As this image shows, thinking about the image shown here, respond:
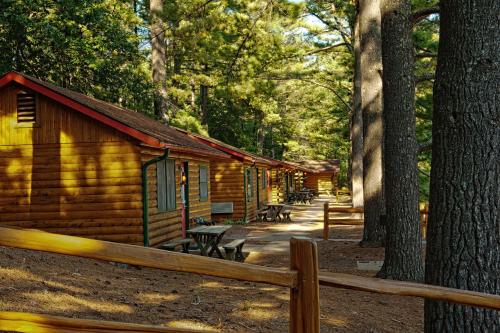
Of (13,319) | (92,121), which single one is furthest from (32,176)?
(13,319)

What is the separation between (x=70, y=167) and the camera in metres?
12.7

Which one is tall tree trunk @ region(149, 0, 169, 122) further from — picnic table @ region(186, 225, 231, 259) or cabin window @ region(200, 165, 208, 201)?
picnic table @ region(186, 225, 231, 259)

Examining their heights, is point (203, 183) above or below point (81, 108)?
below

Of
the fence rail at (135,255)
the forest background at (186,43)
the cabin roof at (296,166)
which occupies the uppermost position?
the forest background at (186,43)

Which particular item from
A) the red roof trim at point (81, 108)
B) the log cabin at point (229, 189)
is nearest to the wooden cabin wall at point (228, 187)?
the log cabin at point (229, 189)

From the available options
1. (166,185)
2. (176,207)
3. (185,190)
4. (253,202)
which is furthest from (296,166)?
(166,185)

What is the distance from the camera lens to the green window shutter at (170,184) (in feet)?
48.8

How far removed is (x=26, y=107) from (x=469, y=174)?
11299mm

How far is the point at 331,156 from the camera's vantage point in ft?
242

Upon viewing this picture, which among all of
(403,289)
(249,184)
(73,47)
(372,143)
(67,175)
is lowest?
(403,289)

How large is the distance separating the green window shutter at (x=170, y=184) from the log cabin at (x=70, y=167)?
5.49ft

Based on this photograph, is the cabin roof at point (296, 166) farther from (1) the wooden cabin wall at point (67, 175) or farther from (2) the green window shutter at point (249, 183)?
(1) the wooden cabin wall at point (67, 175)

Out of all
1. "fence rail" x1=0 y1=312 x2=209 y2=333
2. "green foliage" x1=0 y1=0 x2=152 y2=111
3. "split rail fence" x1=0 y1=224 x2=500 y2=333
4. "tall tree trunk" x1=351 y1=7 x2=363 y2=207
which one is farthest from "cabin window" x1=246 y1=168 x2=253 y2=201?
"fence rail" x1=0 y1=312 x2=209 y2=333

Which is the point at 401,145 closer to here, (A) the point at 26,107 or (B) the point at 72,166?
(B) the point at 72,166
